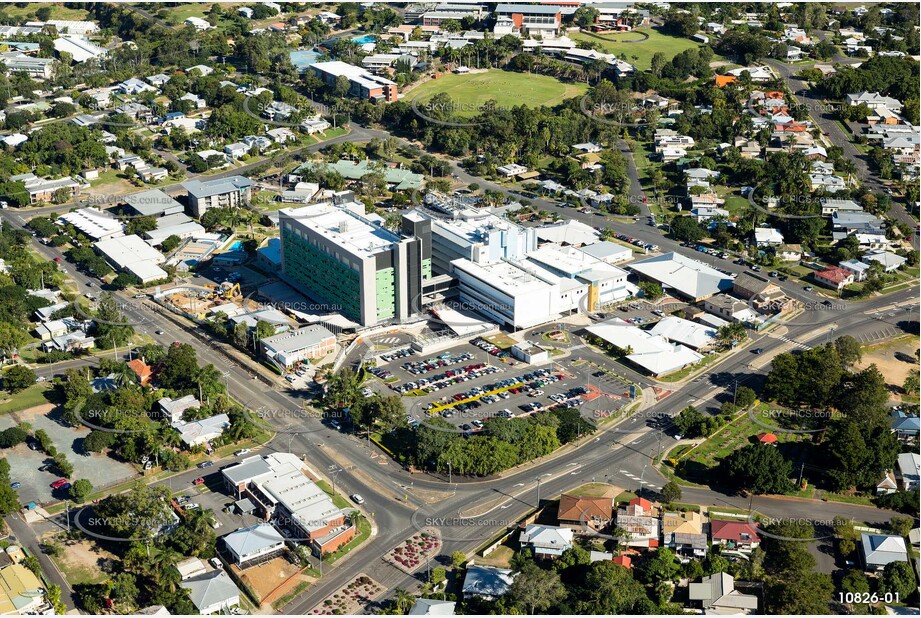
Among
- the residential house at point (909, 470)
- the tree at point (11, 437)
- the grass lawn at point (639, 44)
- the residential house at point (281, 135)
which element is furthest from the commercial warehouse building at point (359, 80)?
the residential house at point (909, 470)

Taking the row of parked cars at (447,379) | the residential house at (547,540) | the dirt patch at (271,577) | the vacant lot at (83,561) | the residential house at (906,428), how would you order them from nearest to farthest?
the dirt patch at (271,577) → the vacant lot at (83,561) → the residential house at (547,540) → the residential house at (906,428) → the row of parked cars at (447,379)

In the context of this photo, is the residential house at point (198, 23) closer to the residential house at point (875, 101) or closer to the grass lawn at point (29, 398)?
the residential house at point (875, 101)

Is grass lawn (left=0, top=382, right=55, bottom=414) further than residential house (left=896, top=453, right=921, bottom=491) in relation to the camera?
Yes

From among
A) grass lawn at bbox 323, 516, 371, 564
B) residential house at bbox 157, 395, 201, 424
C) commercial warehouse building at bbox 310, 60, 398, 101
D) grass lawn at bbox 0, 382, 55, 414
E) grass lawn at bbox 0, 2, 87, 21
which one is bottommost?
grass lawn at bbox 0, 382, 55, 414

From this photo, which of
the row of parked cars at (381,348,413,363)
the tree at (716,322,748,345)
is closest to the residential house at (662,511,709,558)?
the tree at (716,322,748,345)

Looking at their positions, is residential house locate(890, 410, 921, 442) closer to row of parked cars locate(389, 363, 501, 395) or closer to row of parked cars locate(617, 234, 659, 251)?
row of parked cars locate(389, 363, 501, 395)

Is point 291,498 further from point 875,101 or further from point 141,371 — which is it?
point 875,101

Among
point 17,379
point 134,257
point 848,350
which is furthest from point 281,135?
point 848,350
